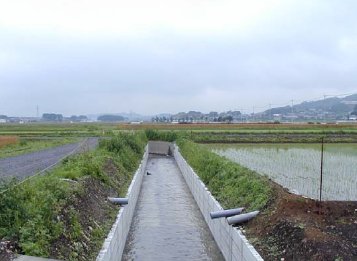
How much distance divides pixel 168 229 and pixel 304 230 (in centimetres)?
519

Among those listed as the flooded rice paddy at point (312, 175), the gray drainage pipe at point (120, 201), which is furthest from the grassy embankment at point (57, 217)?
the flooded rice paddy at point (312, 175)

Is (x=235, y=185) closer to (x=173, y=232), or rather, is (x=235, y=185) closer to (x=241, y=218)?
(x=173, y=232)

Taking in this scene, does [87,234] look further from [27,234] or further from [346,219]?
[346,219]

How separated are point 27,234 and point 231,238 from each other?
3672mm

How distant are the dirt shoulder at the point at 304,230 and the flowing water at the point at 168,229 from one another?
1.78m

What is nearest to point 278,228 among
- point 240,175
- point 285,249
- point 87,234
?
point 285,249

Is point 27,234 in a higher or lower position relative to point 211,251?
higher

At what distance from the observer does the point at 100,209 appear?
981cm

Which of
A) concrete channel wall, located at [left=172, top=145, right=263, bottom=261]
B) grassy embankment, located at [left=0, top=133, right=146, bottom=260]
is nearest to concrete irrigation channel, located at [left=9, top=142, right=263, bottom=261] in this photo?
concrete channel wall, located at [left=172, top=145, right=263, bottom=261]

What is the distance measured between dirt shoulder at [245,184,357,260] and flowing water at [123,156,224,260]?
1.78 meters

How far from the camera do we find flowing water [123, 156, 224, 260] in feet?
30.6

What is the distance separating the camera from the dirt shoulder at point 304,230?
6034mm

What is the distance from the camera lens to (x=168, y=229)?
11242 millimetres

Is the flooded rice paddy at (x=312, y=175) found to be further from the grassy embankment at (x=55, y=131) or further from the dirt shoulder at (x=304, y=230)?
the grassy embankment at (x=55, y=131)
